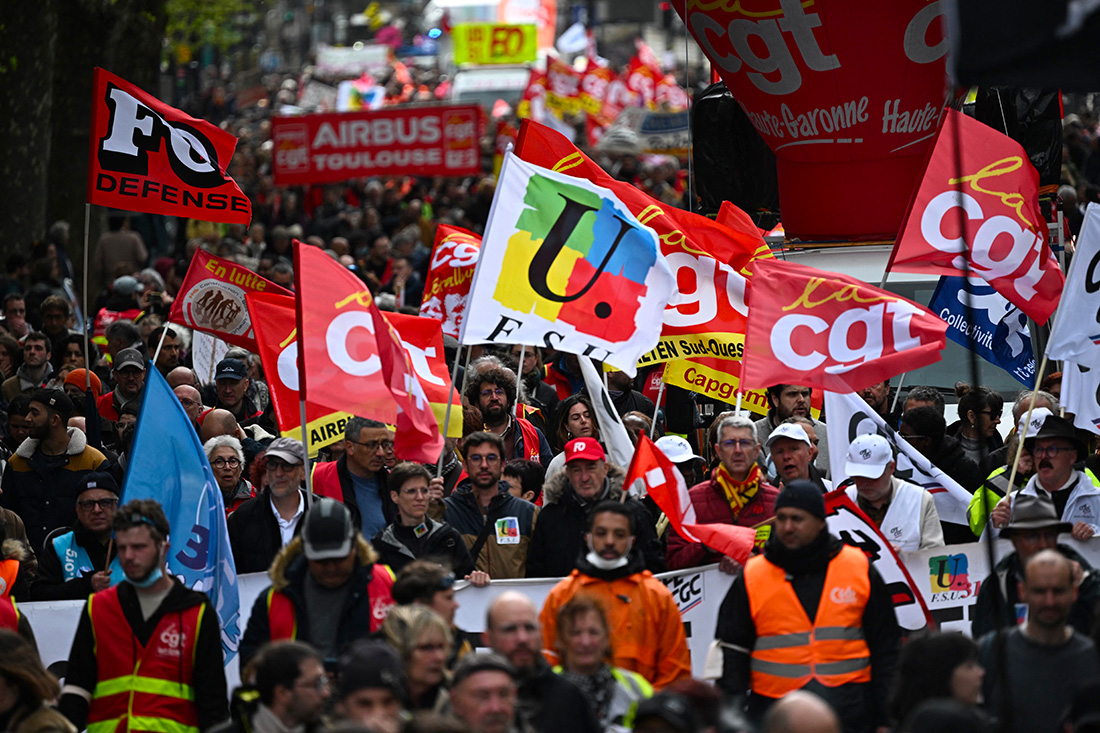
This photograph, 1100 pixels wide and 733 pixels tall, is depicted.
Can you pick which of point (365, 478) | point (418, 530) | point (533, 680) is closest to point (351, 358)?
point (365, 478)

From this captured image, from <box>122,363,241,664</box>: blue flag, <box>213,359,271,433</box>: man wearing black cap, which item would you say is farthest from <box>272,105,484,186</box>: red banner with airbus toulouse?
<box>122,363,241,664</box>: blue flag

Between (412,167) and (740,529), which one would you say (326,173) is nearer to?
(412,167)

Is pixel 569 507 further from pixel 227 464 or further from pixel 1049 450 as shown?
pixel 1049 450

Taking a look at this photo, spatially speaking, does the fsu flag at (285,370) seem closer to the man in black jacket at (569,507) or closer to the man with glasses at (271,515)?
the man with glasses at (271,515)

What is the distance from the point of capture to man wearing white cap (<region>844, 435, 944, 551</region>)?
7863 millimetres

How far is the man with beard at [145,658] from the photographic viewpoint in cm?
629

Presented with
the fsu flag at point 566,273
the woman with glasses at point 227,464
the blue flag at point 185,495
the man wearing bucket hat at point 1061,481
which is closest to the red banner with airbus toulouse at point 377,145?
the woman with glasses at point 227,464

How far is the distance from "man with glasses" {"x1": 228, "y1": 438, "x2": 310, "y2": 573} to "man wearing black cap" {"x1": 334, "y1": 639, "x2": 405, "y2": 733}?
2.66m

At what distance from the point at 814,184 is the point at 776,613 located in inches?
281

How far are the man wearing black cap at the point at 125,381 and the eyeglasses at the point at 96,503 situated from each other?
324cm

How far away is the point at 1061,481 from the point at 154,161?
559 cm

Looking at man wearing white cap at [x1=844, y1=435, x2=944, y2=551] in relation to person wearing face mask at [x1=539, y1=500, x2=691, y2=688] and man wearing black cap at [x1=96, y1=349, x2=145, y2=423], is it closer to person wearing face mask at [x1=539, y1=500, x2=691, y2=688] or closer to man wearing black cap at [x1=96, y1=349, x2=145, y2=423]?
person wearing face mask at [x1=539, y1=500, x2=691, y2=688]

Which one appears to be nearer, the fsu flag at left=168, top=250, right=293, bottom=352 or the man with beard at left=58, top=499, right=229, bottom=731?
the man with beard at left=58, top=499, right=229, bottom=731

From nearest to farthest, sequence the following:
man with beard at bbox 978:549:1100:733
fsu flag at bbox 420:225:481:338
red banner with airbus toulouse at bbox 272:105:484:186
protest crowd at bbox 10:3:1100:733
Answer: protest crowd at bbox 10:3:1100:733 < man with beard at bbox 978:549:1100:733 < fsu flag at bbox 420:225:481:338 < red banner with airbus toulouse at bbox 272:105:484:186
